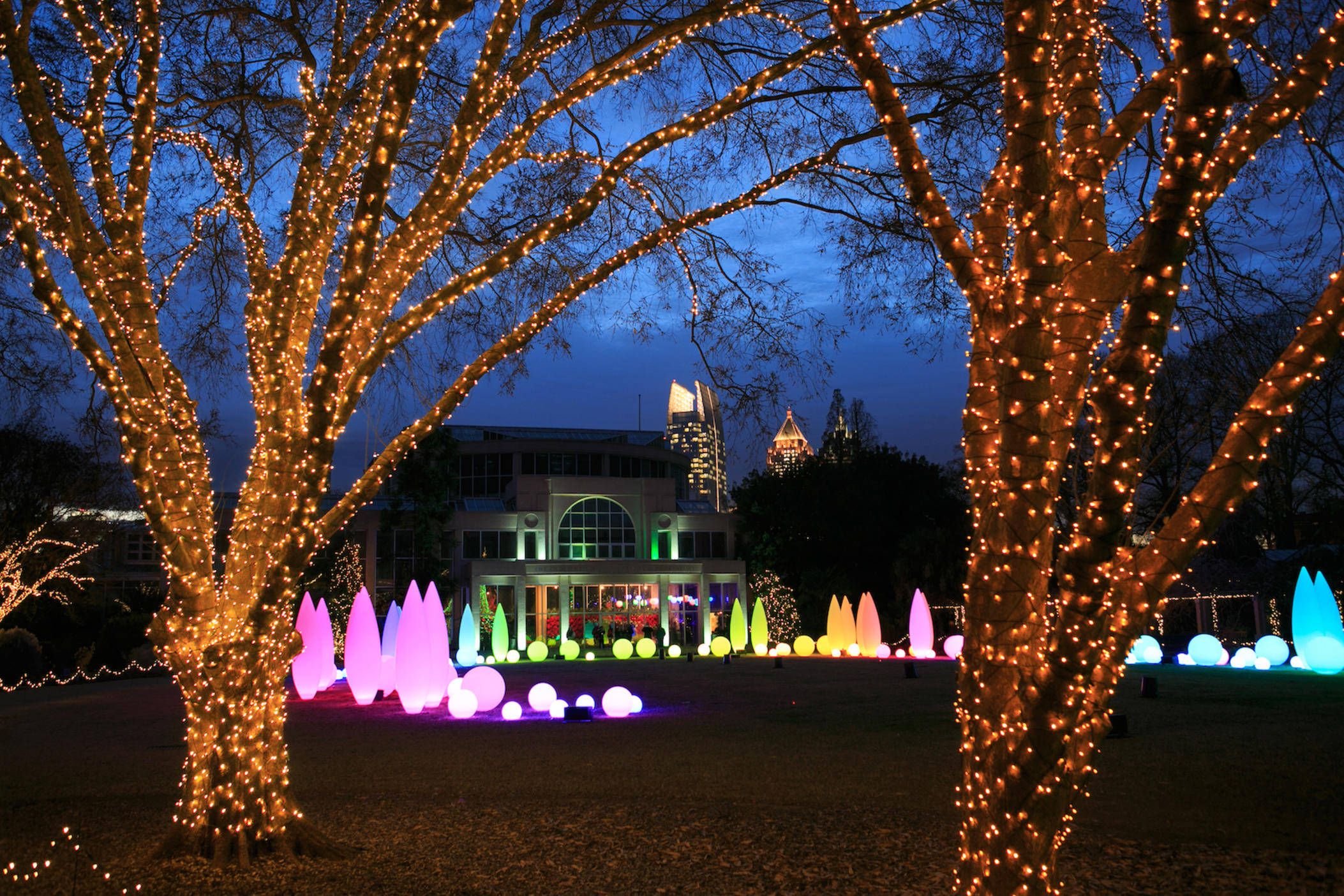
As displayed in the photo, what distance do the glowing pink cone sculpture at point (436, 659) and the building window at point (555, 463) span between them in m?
32.5

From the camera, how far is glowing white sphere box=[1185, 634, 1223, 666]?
21.8m

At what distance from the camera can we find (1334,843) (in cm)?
586

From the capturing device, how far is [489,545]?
3984 centimetres

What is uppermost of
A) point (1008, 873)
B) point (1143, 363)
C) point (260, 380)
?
point (260, 380)

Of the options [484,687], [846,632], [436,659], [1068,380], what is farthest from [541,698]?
[846,632]

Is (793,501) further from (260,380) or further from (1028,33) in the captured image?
(1028,33)

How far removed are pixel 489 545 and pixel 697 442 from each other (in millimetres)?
21872

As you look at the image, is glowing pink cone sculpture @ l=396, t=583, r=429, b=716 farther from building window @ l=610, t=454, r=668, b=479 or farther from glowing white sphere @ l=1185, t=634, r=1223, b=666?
building window @ l=610, t=454, r=668, b=479

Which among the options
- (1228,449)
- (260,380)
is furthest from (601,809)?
(1228,449)

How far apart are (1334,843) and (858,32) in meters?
6.30

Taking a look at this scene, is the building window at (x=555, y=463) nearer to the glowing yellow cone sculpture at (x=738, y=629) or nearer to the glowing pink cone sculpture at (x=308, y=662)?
the glowing yellow cone sculpture at (x=738, y=629)

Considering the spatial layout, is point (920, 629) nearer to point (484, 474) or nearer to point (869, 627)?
point (869, 627)

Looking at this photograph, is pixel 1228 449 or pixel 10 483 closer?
pixel 1228 449

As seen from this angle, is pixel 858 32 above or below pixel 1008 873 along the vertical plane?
above
